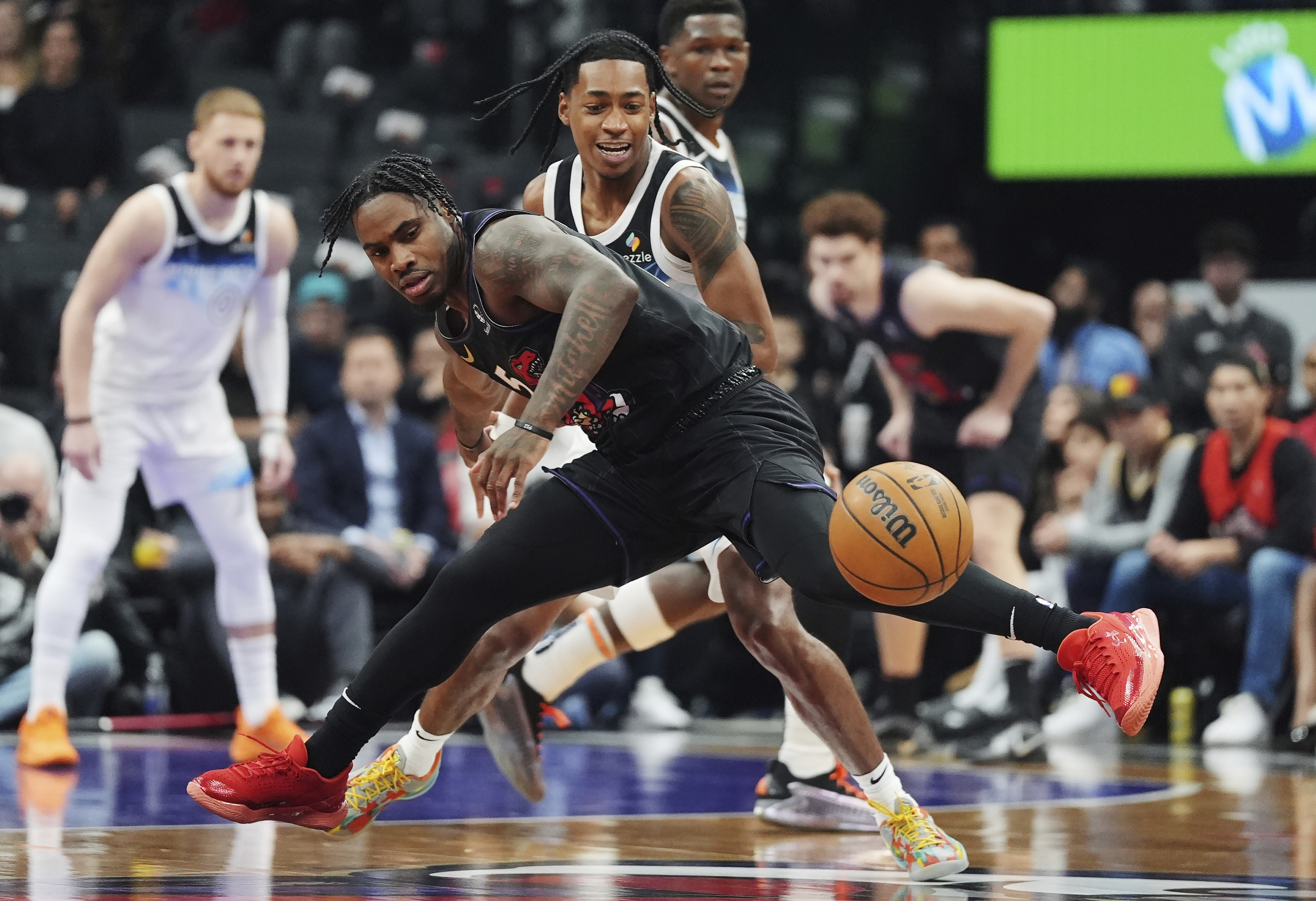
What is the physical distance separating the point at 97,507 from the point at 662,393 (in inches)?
132

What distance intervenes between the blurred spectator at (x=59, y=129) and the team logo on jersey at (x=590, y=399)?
829cm

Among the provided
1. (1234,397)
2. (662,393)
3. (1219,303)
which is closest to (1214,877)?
(662,393)

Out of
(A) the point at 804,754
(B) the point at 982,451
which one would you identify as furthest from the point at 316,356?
(A) the point at 804,754

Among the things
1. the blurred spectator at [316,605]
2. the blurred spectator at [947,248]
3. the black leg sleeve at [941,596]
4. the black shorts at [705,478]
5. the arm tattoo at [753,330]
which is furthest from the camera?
the blurred spectator at [947,248]

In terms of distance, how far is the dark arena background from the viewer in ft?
14.7

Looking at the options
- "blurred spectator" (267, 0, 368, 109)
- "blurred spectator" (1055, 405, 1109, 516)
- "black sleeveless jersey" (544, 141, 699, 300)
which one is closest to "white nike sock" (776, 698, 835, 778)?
"black sleeveless jersey" (544, 141, 699, 300)

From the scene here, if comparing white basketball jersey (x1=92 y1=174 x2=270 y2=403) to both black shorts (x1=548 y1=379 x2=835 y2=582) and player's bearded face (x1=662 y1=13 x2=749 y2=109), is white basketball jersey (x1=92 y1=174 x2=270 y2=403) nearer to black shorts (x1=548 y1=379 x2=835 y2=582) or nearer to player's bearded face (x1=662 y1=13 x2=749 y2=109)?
→ player's bearded face (x1=662 y1=13 x2=749 y2=109)

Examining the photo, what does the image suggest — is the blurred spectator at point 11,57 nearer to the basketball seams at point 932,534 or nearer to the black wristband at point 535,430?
the black wristband at point 535,430

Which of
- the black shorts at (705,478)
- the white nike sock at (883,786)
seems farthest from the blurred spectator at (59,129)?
the white nike sock at (883,786)

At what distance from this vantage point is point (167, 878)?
404 centimetres

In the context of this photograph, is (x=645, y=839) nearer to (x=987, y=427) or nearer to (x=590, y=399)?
(x=590, y=399)

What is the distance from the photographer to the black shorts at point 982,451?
775 centimetres

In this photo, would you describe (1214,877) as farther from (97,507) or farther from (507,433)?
Result: (97,507)

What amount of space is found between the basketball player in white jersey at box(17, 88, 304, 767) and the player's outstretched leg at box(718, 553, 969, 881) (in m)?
2.77
